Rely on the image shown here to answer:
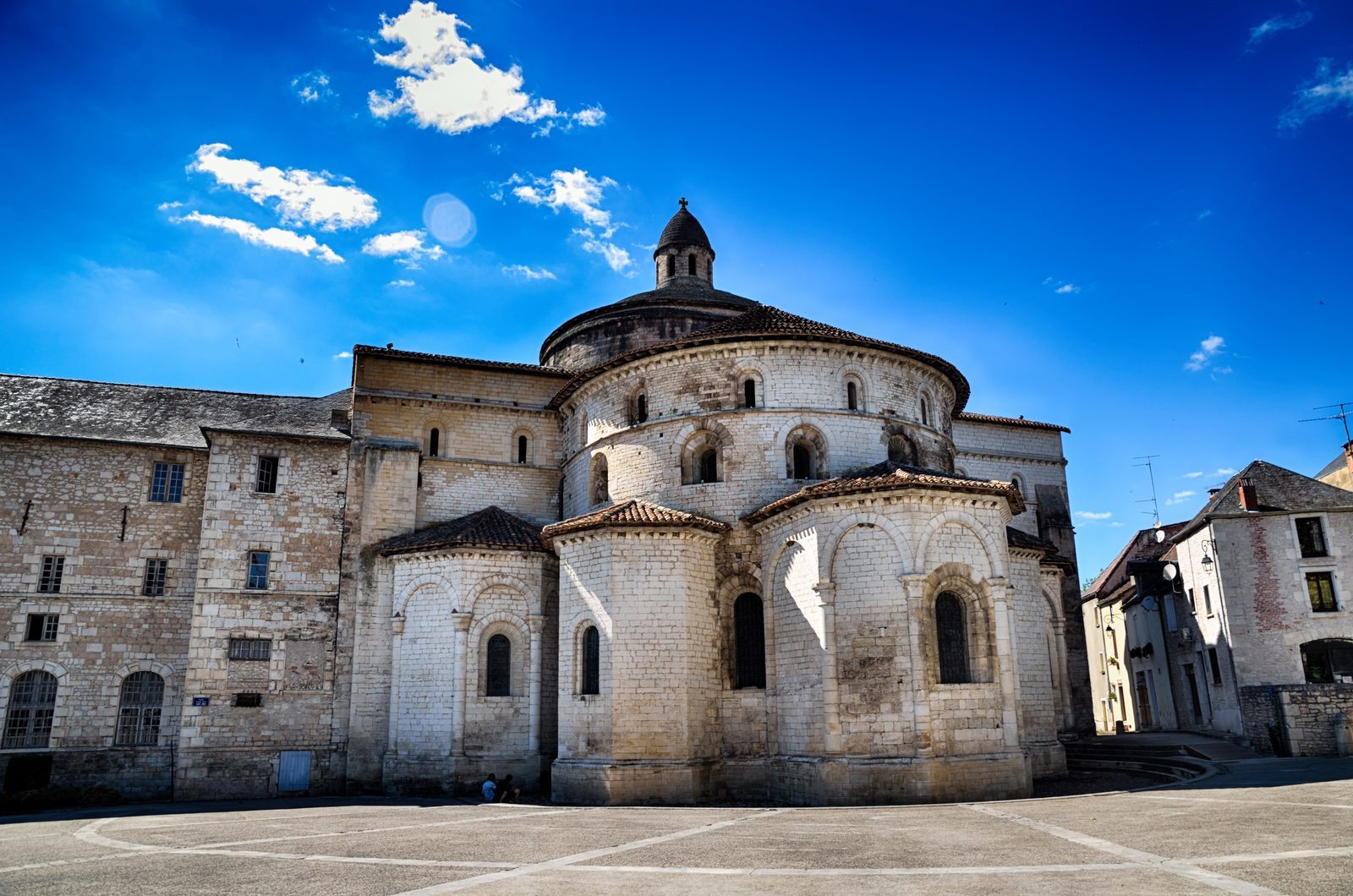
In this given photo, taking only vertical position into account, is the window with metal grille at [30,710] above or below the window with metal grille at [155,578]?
below

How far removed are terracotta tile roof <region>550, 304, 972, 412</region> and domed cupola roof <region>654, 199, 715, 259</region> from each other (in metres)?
10.7

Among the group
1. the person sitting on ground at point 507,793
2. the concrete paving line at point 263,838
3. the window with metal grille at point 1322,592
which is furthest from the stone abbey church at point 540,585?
the window with metal grille at point 1322,592

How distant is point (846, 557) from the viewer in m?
19.9

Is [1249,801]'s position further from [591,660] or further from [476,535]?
[476,535]

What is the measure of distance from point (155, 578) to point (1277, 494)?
33.9 meters

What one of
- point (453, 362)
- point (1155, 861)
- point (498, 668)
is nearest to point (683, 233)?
point (453, 362)

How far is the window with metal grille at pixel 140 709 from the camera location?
25.2 metres

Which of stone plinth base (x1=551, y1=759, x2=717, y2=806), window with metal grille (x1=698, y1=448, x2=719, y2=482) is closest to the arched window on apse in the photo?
stone plinth base (x1=551, y1=759, x2=717, y2=806)

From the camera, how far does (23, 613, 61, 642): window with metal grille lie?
82.5 ft

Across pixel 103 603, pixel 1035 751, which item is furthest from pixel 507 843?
pixel 103 603

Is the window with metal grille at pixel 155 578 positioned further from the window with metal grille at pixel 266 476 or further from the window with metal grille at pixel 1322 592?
the window with metal grille at pixel 1322 592

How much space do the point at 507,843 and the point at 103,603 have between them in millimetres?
18288

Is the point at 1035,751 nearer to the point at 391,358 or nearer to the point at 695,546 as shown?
the point at 695,546

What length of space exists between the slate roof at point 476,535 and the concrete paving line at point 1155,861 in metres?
14.5
